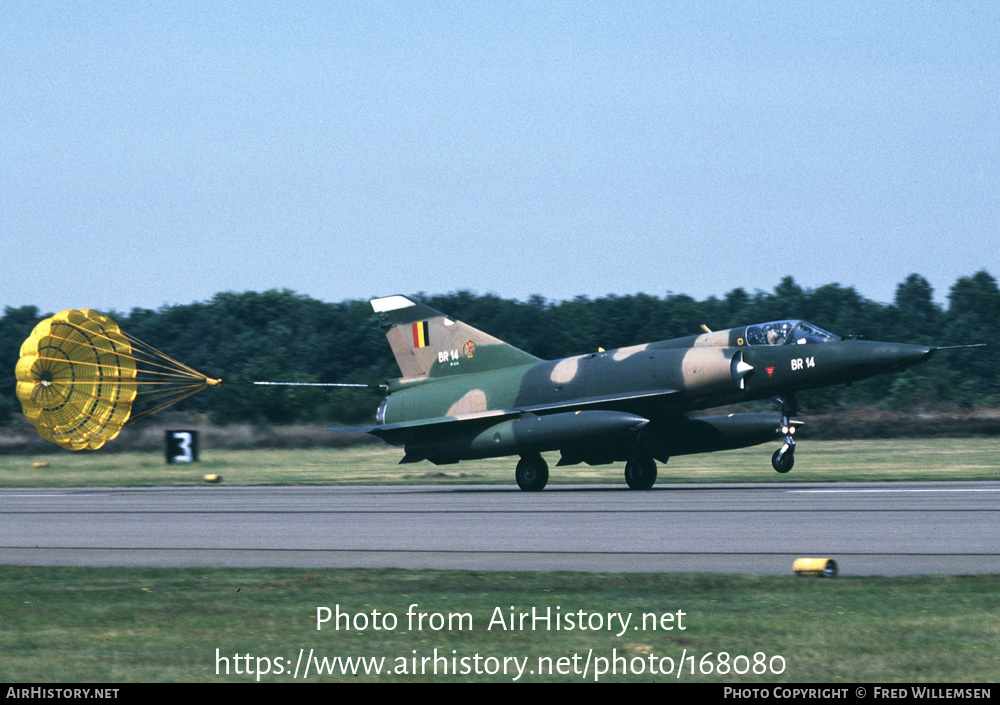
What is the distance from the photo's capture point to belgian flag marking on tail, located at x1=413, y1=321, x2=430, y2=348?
2984cm

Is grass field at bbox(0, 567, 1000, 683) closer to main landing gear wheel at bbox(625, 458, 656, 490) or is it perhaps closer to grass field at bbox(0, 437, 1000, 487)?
main landing gear wheel at bbox(625, 458, 656, 490)

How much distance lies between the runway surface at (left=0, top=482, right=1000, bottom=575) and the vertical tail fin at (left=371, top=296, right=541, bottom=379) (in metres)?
5.42

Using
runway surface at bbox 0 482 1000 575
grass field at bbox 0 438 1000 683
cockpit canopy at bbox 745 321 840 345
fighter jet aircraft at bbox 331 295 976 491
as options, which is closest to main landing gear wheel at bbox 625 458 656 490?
fighter jet aircraft at bbox 331 295 976 491

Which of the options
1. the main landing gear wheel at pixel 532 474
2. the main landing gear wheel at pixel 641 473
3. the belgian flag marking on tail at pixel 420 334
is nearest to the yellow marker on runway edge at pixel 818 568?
the main landing gear wheel at pixel 641 473

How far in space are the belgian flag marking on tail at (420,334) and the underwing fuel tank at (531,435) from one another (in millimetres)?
2935

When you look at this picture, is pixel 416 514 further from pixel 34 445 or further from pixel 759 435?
pixel 34 445

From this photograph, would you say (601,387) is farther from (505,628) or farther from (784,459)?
(505,628)

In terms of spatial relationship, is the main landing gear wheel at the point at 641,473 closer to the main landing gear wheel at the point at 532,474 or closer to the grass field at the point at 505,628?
the main landing gear wheel at the point at 532,474

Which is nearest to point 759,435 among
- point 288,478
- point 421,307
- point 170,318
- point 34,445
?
point 421,307

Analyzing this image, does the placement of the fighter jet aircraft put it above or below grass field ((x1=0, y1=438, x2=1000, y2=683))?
above

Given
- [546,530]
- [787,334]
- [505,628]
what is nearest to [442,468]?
[787,334]

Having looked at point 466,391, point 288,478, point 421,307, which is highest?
point 421,307

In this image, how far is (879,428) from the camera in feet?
141

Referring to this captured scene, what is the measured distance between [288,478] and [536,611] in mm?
23567
